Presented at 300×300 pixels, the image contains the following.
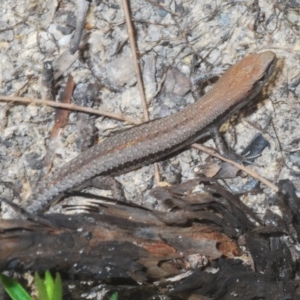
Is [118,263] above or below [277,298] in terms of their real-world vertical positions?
above

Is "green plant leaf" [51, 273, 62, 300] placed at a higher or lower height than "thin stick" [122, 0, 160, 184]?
lower

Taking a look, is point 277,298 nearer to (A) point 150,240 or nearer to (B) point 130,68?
(A) point 150,240

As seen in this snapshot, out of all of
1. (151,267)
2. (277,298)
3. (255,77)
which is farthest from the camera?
(255,77)

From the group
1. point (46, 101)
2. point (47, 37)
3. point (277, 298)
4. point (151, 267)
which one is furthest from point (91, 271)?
point (47, 37)

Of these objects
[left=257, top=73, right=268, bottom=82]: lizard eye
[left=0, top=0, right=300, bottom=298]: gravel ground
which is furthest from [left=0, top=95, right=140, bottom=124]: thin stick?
[left=257, top=73, right=268, bottom=82]: lizard eye

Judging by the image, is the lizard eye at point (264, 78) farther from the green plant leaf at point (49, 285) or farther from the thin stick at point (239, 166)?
the green plant leaf at point (49, 285)

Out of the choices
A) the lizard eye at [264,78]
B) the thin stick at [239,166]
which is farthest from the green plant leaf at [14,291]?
the lizard eye at [264,78]

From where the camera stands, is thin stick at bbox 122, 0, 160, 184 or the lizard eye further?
thin stick at bbox 122, 0, 160, 184

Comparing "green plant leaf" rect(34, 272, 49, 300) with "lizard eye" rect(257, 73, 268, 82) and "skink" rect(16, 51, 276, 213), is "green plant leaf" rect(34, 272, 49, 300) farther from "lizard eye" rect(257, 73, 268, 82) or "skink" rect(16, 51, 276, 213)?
"lizard eye" rect(257, 73, 268, 82)

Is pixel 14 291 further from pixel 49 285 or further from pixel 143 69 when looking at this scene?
pixel 143 69
